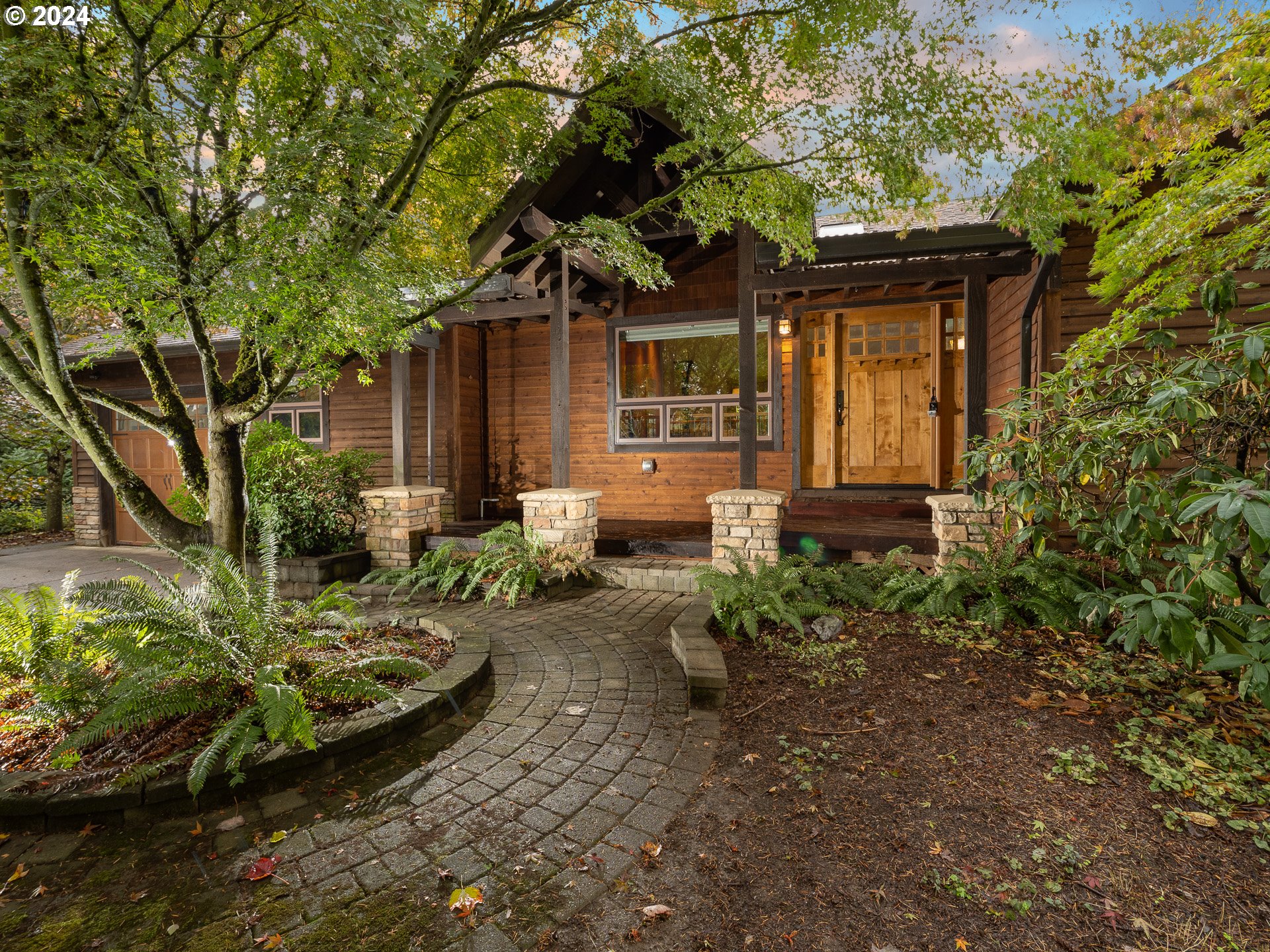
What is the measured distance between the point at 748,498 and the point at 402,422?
4648 mm

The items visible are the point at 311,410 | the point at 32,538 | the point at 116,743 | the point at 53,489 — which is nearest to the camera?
the point at 116,743

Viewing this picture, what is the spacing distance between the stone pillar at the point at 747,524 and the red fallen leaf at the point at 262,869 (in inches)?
169

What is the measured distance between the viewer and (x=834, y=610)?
432 centimetres

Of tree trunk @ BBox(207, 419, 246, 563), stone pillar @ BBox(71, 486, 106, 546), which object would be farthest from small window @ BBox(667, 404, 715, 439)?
stone pillar @ BBox(71, 486, 106, 546)

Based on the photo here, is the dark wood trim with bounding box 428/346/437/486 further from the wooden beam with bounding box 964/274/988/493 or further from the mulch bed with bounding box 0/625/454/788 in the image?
the wooden beam with bounding box 964/274/988/493

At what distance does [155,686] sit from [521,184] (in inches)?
199

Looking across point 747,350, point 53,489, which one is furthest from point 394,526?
point 53,489

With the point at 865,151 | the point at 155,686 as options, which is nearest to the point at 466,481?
the point at 155,686

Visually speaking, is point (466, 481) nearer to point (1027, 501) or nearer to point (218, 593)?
point (218, 593)

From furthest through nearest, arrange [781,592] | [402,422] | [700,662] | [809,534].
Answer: [402,422] < [809,534] < [781,592] < [700,662]

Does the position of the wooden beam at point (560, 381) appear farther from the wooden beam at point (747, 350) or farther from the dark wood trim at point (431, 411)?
the dark wood trim at point (431, 411)

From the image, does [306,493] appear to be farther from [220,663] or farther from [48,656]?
[220,663]

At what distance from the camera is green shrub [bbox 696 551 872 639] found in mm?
4164

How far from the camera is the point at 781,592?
4527 millimetres
